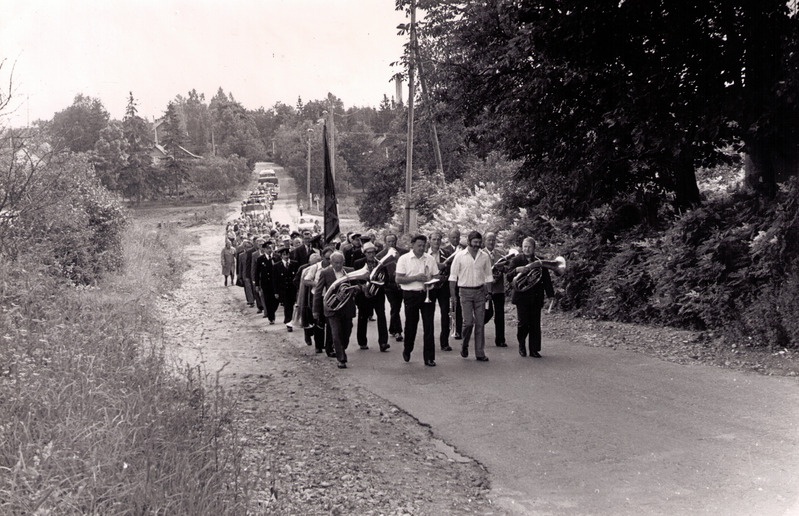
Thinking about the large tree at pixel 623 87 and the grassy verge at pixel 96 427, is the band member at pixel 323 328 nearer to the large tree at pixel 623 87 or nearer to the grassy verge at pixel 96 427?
the grassy verge at pixel 96 427

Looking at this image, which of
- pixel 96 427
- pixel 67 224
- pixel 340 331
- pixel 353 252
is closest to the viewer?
pixel 96 427

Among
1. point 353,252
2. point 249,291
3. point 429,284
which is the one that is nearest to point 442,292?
point 429,284

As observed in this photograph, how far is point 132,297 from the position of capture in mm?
16625

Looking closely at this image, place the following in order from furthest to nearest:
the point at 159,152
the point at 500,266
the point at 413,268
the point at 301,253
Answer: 1. the point at 159,152
2. the point at 301,253
3. the point at 500,266
4. the point at 413,268

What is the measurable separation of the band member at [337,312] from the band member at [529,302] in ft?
8.24

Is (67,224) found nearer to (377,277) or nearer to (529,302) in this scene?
(377,277)

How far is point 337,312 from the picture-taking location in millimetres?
11023

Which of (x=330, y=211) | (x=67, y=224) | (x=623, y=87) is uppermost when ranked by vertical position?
(x=623, y=87)

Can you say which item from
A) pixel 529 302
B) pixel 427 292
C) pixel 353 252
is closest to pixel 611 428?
pixel 529 302

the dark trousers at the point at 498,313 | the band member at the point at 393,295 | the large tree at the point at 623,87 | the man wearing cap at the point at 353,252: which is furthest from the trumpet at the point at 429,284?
the man wearing cap at the point at 353,252

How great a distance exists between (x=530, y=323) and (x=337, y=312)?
2.88m

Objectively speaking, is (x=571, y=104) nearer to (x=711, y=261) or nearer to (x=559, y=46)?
(x=559, y=46)

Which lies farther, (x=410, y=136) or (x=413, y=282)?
(x=410, y=136)

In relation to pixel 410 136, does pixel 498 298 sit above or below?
below
